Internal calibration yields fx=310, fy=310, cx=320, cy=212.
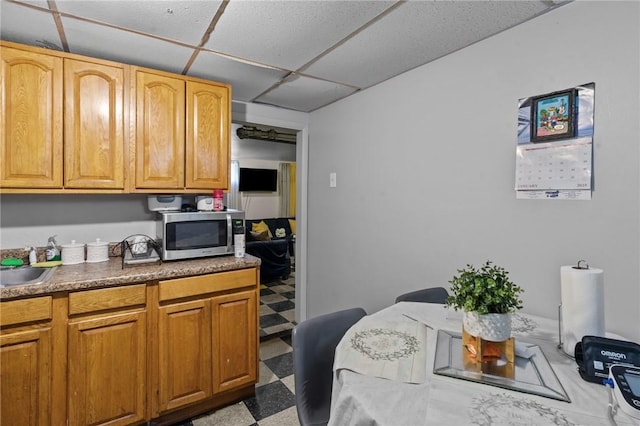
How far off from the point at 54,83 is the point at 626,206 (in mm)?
2824

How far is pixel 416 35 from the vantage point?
64.5 inches

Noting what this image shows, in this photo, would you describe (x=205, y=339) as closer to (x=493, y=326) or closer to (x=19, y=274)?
(x=19, y=274)

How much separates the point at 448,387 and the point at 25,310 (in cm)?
187

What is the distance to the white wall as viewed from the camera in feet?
4.07

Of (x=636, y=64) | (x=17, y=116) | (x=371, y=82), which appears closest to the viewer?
(x=636, y=64)

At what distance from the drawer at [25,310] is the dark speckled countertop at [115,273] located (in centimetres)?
3

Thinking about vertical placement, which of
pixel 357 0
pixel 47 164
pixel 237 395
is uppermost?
pixel 357 0

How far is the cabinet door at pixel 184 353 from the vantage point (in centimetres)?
182

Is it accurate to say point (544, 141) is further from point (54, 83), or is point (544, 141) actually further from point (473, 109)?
point (54, 83)

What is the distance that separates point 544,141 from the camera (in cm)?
144

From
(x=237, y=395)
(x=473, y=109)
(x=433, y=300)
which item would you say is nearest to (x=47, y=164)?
(x=237, y=395)

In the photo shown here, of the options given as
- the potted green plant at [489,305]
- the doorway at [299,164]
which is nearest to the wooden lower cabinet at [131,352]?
the doorway at [299,164]

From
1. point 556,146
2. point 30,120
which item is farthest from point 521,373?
point 30,120

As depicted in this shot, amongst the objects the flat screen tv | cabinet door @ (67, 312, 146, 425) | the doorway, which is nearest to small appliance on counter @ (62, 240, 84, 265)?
cabinet door @ (67, 312, 146, 425)
